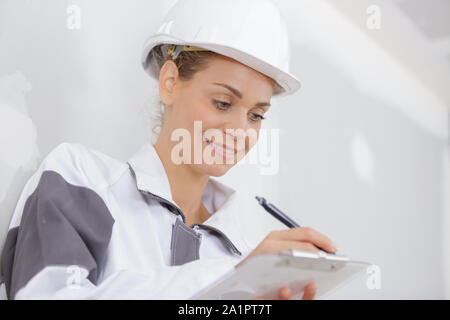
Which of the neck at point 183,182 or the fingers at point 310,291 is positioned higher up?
the neck at point 183,182

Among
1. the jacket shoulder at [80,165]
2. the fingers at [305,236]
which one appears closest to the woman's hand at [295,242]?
the fingers at [305,236]

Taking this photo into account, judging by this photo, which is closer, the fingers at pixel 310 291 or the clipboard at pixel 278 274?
the clipboard at pixel 278 274

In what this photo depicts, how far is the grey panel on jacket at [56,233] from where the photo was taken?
0.75 metres

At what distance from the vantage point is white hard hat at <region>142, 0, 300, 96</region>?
961 mm

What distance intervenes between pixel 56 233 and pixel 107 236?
101 mm

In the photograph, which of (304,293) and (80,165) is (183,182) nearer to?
(80,165)

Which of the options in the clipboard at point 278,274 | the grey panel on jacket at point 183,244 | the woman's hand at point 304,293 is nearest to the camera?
the clipboard at point 278,274

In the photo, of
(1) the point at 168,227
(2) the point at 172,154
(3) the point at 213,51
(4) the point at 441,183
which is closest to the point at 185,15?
(3) the point at 213,51

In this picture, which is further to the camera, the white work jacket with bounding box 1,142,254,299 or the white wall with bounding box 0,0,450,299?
the white wall with bounding box 0,0,450,299

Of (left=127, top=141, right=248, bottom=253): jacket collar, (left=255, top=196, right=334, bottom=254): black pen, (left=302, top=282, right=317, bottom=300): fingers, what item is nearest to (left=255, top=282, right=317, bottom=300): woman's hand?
(left=302, top=282, right=317, bottom=300): fingers

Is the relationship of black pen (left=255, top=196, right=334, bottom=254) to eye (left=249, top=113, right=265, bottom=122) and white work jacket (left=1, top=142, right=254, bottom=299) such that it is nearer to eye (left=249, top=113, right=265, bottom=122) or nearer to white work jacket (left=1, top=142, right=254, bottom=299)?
white work jacket (left=1, top=142, right=254, bottom=299)

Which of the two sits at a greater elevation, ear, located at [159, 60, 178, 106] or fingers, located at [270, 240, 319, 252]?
ear, located at [159, 60, 178, 106]

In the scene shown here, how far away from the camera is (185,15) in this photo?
1.00 m

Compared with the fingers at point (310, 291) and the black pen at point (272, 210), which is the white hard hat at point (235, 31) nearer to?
the black pen at point (272, 210)
